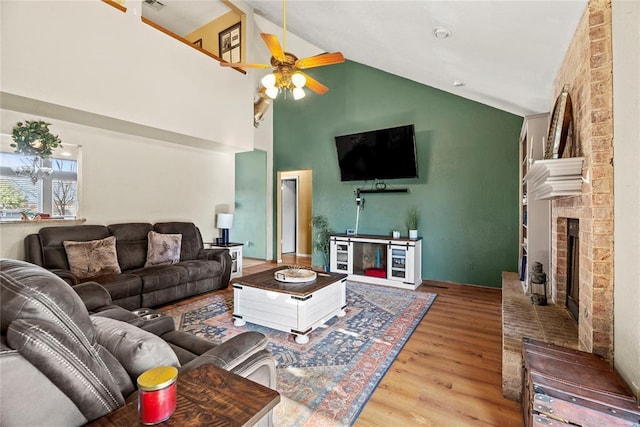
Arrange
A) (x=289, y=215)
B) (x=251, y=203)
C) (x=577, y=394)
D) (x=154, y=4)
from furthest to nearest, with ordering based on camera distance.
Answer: (x=289, y=215) → (x=251, y=203) → (x=154, y=4) → (x=577, y=394)

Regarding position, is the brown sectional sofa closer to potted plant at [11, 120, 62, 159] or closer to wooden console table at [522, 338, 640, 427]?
potted plant at [11, 120, 62, 159]

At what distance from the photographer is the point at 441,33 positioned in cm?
251

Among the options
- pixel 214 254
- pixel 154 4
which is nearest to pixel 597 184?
pixel 214 254

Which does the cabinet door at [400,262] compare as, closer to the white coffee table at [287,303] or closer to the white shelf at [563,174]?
the white coffee table at [287,303]

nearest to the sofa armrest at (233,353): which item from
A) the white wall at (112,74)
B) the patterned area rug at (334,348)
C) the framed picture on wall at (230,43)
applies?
the patterned area rug at (334,348)

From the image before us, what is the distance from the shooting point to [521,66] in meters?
2.59

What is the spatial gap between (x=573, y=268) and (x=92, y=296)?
3.71 m

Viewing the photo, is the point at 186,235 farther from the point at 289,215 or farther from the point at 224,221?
the point at 289,215

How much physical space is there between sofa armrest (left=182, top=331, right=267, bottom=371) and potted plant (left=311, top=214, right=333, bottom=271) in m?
4.33

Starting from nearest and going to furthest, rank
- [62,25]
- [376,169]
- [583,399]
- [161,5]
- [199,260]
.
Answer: [583,399] → [62,25] → [199,260] → [161,5] → [376,169]

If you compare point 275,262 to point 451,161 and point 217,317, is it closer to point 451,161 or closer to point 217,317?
point 217,317

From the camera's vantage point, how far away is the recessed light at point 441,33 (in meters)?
2.45

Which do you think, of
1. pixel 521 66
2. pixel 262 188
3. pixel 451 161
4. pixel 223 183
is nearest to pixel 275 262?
pixel 262 188

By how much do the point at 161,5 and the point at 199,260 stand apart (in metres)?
3.98
